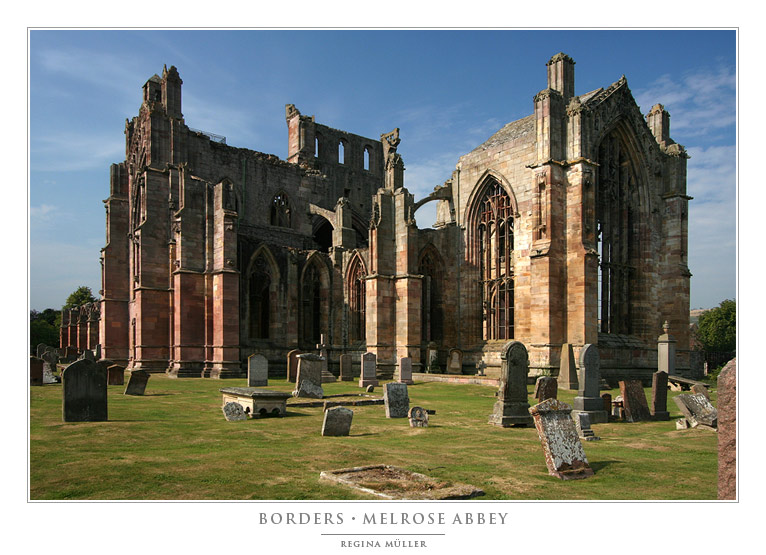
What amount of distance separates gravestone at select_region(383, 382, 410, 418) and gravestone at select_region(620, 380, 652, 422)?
4.73 m

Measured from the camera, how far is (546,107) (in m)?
24.5

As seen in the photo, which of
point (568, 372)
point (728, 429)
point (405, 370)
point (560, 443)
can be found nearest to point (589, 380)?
point (560, 443)

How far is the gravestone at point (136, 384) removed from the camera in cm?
1800

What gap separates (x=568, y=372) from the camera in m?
20.8

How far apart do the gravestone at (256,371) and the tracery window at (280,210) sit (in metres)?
17.4

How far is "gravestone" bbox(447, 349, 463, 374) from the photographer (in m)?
28.1

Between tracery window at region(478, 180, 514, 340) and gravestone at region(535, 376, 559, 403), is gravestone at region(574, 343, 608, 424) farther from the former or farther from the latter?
tracery window at region(478, 180, 514, 340)

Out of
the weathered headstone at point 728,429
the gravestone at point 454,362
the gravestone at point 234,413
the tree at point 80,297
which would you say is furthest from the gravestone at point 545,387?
the tree at point 80,297

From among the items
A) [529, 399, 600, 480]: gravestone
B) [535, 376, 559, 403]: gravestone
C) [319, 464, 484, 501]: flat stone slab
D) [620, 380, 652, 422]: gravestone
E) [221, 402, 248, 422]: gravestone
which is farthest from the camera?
[535, 376, 559, 403]: gravestone

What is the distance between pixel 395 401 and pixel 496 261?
1653 cm

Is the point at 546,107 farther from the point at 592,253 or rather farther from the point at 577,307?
the point at 577,307

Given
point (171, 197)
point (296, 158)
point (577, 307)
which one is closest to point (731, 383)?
point (577, 307)

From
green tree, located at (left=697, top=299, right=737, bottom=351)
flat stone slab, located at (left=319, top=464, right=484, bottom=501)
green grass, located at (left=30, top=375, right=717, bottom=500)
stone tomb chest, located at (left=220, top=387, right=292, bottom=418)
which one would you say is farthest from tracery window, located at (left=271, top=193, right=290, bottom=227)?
green tree, located at (left=697, top=299, right=737, bottom=351)

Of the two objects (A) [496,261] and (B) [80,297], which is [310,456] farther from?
(B) [80,297]
